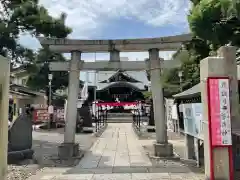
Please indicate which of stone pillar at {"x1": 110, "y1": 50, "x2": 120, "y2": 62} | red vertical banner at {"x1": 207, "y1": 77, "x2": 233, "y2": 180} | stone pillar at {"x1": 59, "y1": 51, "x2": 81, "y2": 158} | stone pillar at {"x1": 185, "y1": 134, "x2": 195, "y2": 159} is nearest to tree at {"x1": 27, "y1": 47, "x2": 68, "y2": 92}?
stone pillar at {"x1": 59, "y1": 51, "x2": 81, "y2": 158}

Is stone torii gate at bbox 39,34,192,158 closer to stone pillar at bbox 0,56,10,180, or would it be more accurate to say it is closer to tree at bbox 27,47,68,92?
stone pillar at bbox 0,56,10,180

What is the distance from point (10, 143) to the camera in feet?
37.1

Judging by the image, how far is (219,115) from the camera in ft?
22.2

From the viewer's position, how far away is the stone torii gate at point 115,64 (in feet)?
37.7

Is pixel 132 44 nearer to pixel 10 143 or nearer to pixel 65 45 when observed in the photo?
pixel 65 45

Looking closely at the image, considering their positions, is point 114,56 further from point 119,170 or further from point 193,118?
point 119,170

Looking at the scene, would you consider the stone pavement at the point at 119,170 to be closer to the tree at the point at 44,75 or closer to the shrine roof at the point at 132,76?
the tree at the point at 44,75

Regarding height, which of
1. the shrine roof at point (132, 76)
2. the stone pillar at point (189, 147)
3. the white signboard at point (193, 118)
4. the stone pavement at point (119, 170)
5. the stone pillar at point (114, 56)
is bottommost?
the stone pavement at point (119, 170)

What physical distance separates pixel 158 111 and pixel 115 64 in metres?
Result: 2.25

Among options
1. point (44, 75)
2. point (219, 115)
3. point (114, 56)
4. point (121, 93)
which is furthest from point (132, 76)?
point (219, 115)

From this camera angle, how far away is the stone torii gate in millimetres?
11492

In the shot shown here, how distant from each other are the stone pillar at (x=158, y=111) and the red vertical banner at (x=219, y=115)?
4.56 metres

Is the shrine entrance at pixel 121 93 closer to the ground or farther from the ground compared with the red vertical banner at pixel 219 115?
farther from the ground

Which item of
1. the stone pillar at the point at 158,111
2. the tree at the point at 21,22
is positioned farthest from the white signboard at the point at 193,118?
the tree at the point at 21,22
